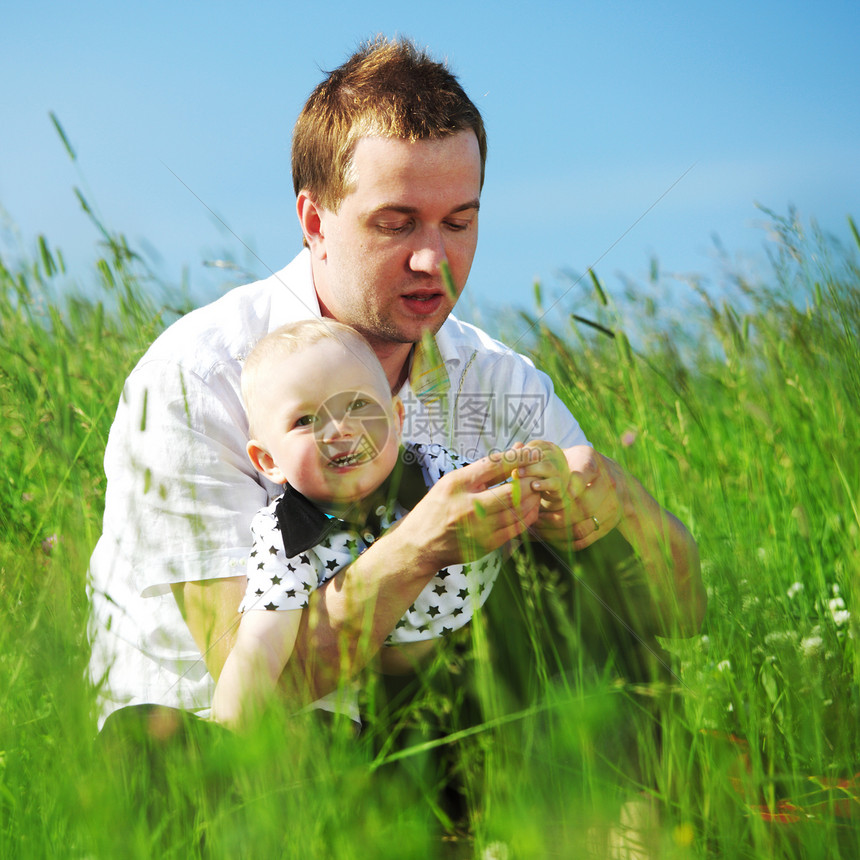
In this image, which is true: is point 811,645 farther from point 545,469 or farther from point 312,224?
point 312,224

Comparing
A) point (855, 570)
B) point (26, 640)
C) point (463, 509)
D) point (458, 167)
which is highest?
point (458, 167)

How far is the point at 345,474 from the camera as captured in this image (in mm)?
1584

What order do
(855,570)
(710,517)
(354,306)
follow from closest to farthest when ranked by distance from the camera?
(855,570) < (710,517) < (354,306)

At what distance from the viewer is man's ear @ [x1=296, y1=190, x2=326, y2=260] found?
2.16m

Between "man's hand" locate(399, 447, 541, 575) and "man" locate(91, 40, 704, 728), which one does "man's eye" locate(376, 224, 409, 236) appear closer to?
"man" locate(91, 40, 704, 728)

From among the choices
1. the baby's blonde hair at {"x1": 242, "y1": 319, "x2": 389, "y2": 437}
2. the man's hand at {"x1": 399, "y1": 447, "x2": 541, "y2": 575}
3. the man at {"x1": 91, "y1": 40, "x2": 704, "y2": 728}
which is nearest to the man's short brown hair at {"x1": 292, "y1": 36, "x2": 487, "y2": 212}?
the man at {"x1": 91, "y1": 40, "x2": 704, "y2": 728}

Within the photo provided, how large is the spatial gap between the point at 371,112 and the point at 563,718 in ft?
4.79

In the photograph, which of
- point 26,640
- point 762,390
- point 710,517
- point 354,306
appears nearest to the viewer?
point 26,640

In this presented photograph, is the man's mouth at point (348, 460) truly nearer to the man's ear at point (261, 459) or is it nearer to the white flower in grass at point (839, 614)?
the man's ear at point (261, 459)

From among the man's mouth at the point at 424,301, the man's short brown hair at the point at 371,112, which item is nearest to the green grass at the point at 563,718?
the man's mouth at the point at 424,301

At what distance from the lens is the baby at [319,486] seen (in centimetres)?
151

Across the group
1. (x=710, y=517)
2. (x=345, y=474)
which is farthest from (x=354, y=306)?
(x=710, y=517)

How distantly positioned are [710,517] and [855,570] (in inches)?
13.5

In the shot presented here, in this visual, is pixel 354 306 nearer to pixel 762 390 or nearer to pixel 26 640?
pixel 26 640
